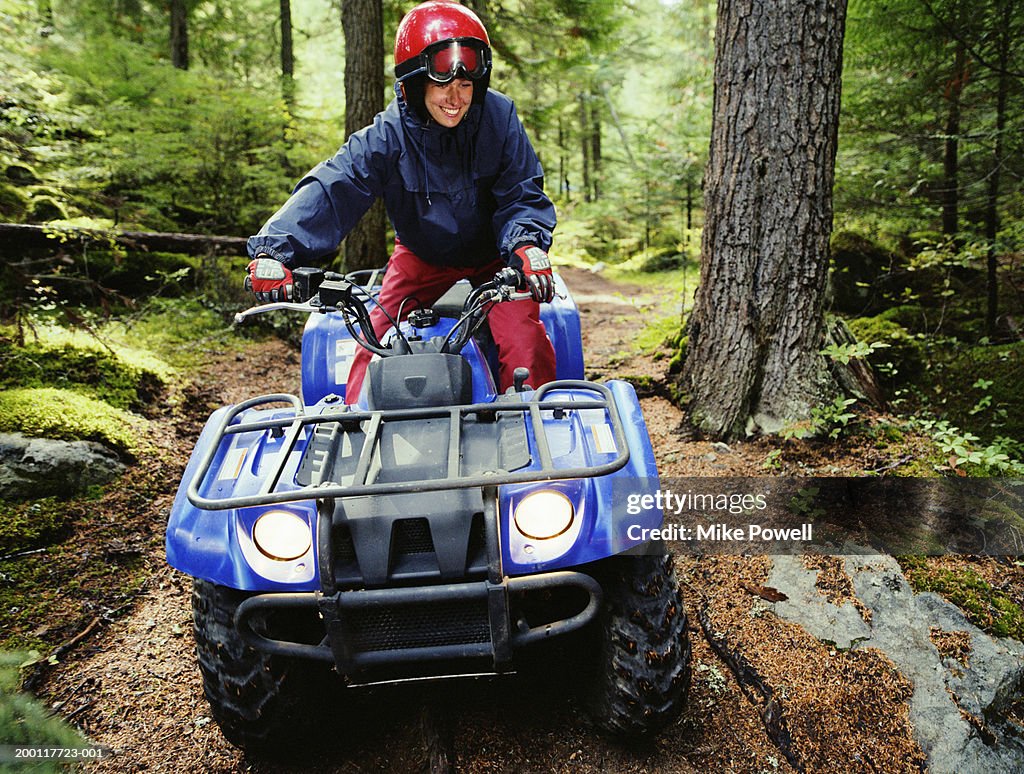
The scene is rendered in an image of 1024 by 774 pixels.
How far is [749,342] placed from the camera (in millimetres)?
3553

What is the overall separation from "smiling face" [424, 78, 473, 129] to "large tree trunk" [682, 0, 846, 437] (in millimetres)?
1593

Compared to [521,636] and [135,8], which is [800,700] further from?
[135,8]

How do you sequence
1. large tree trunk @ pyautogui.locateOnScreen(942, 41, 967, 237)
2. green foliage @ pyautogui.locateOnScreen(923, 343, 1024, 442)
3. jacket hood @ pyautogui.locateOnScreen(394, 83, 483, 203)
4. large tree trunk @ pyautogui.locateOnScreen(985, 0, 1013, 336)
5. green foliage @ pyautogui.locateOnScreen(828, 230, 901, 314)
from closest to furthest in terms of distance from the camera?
jacket hood @ pyautogui.locateOnScreen(394, 83, 483, 203)
green foliage @ pyautogui.locateOnScreen(923, 343, 1024, 442)
large tree trunk @ pyautogui.locateOnScreen(985, 0, 1013, 336)
large tree trunk @ pyautogui.locateOnScreen(942, 41, 967, 237)
green foliage @ pyautogui.locateOnScreen(828, 230, 901, 314)

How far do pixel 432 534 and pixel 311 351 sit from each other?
206 cm

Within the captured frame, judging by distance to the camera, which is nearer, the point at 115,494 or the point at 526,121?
the point at 115,494

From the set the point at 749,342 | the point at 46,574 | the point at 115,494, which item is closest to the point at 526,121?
the point at 749,342

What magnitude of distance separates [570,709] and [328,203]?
2.07m

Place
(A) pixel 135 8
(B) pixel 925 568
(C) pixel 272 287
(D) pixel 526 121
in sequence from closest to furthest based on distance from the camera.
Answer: (C) pixel 272 287
(B) pixel 925 568
(D) pixel 526 121
(A) pixel 135 8

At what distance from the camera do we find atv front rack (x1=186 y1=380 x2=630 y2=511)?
1.49m

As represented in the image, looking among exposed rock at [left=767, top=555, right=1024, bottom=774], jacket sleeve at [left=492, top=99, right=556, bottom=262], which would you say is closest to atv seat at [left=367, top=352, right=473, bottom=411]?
jacket sleeve at [left=492, top=99, right=556, bottom=262]

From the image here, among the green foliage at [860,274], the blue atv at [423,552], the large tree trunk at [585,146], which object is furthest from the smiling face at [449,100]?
the large tree trunk at [585,146]

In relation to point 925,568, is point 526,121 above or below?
above

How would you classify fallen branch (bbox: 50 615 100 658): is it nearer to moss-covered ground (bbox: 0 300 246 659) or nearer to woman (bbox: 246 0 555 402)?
moss-covered ground (bbox: 0 300 246 659)

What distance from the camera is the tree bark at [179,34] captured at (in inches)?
427
